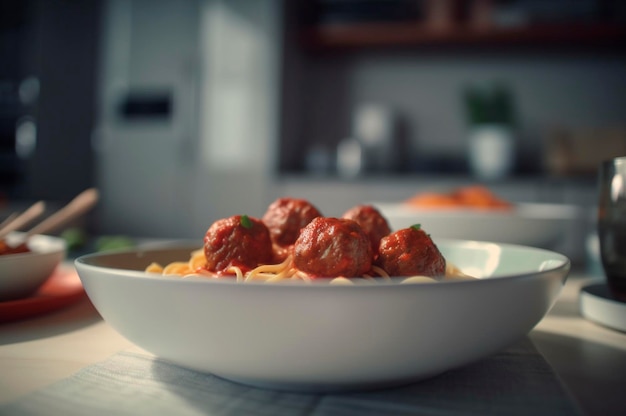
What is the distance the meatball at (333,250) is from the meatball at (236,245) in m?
0.09

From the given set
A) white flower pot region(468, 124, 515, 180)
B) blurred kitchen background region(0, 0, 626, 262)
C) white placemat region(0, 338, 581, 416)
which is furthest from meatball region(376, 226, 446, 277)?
white flower pot region(468, 124, 515, 180)

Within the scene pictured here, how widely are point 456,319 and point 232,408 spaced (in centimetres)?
20

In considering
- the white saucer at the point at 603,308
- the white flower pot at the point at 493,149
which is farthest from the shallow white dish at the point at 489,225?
the white flower pot at the point at 493,149

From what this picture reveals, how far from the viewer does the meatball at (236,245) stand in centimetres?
67

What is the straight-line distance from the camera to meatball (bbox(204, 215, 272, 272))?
0.67 m

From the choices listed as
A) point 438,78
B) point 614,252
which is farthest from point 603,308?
point 438,78

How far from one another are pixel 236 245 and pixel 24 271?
325 mm

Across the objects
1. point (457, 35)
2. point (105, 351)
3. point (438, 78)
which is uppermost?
point (457, 35)

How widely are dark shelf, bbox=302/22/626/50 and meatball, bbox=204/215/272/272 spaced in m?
3.30

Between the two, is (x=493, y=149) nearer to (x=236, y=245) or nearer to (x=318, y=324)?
(x=236, y=245)

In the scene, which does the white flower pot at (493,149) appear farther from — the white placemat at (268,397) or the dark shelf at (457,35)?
the white placemat at (268,397)

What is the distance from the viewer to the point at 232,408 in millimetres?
453

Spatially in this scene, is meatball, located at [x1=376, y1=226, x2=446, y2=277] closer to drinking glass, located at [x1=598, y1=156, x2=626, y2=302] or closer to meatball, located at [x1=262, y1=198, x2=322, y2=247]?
meatball, located at [x1=262, y1=198, x2=322, y2=247]

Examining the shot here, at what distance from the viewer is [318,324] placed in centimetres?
43
